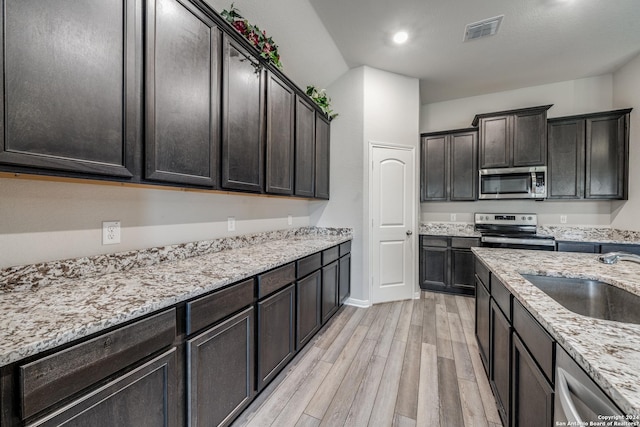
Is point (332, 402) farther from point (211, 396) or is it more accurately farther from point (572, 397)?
point (572, 397)

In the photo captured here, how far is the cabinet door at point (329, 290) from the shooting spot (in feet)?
8.33

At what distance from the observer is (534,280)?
1.49 m

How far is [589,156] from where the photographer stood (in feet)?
11.0

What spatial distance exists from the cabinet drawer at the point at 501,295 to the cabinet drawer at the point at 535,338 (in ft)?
0.27

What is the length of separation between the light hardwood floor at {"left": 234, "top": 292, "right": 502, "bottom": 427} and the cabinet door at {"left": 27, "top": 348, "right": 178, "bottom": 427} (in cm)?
70

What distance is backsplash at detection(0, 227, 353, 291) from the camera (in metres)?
1.07

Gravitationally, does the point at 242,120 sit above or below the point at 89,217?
above

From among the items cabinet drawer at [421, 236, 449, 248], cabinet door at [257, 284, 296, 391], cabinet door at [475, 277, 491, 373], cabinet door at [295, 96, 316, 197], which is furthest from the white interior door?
cabinet door at [257, 284, 296, 391]

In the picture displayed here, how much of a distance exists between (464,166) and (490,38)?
65.8 inches

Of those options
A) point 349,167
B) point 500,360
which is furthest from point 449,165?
point 500,360

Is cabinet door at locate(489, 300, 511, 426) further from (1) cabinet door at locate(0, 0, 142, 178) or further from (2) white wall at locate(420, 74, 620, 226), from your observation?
(2) white wall at locate(420, 74, 620, 226)

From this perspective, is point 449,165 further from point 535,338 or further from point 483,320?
point 535,338

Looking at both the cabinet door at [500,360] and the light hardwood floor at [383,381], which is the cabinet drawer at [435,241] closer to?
the light hardwood floor at [383,381]

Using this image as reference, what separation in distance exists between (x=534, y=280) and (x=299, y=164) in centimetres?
206
